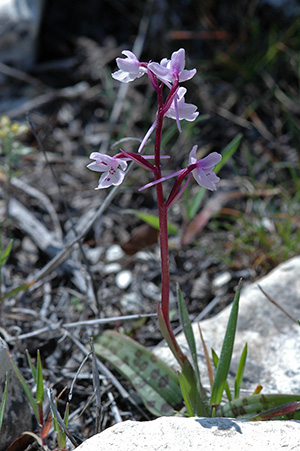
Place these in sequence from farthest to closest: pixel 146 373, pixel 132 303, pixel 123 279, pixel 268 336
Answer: pixel 123 279, pixel 132 303, pixel 268 336, pixel 146 373

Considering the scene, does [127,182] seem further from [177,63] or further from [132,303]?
[177,63]

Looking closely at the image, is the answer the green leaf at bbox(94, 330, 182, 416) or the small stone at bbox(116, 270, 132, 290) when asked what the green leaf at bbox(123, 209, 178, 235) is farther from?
the green leaf at bbox(94, 330, 182, 416)

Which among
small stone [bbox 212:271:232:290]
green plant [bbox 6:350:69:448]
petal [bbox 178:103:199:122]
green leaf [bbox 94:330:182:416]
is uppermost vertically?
petal [bbox 178:103:199:122]

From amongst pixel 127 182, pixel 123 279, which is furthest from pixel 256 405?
pixel 127 182

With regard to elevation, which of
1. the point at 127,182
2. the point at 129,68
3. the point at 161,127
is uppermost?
the point at 129,68

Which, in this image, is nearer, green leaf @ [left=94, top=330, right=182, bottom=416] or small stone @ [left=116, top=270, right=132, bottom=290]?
green leaf @ [left=94, top=330, right=182, bottom=416]

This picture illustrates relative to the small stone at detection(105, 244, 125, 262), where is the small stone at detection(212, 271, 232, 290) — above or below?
above

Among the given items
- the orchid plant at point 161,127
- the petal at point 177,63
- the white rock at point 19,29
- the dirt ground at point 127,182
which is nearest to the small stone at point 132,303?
the dirt ground at point 127,182

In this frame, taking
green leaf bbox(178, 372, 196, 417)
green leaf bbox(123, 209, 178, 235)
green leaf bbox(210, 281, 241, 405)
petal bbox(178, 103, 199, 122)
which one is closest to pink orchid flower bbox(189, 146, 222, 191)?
petal bbox(178, 103, 199, 122)
